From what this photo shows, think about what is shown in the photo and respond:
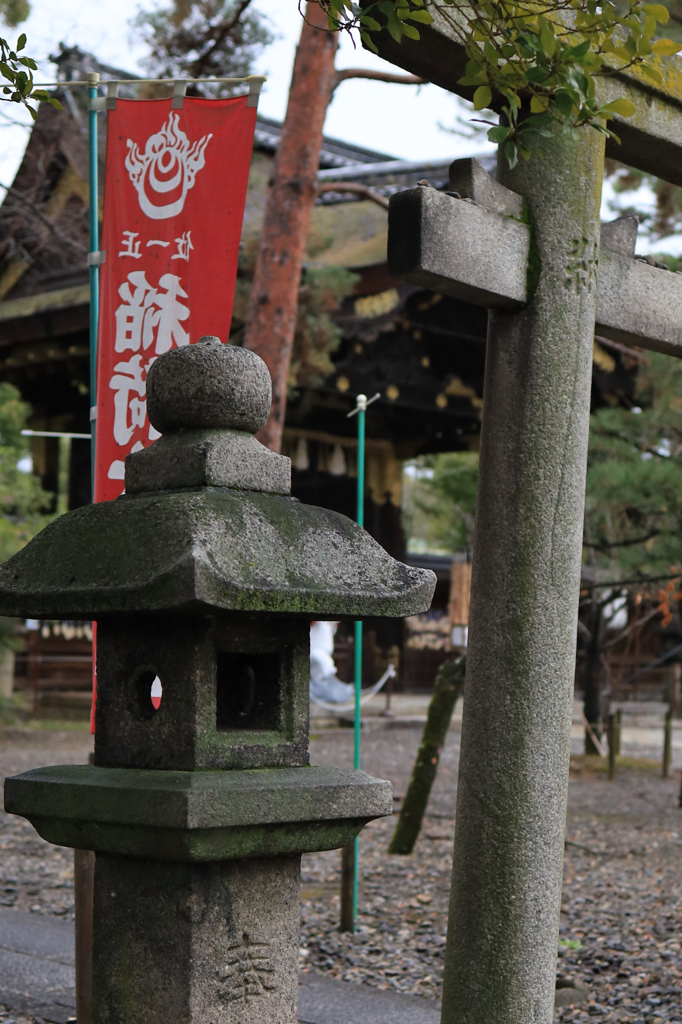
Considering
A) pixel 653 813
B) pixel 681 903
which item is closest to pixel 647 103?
pixel 681 903

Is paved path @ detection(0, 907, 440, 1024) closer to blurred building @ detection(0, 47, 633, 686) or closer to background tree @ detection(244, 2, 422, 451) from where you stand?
background tree @ detection(244, 2, 422, 451)

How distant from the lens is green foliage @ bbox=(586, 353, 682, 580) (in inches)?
318

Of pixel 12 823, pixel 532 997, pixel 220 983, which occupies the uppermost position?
pixel 220 983

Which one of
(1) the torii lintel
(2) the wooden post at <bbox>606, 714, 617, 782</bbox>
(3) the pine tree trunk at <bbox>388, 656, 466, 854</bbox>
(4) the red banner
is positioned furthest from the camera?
(2) the wooden post at <bbox>606, 714, 617, 782</bbox>

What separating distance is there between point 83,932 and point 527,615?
1.93m

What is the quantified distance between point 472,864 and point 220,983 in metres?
1.17

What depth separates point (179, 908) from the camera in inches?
93.9

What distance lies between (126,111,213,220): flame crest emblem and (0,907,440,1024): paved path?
10.1 feet

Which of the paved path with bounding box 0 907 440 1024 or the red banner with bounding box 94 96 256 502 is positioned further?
the paved path with bounding box 0 907 440 1024

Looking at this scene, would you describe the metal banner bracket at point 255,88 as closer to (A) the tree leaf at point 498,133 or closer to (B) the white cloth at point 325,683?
(A) the tree leaf at point 498,133

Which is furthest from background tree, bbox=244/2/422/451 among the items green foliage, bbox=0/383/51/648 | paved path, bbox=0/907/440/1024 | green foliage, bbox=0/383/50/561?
green foliage, bbox=0/383/51/648

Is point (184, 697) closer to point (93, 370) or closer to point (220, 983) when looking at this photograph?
point (220, 983)

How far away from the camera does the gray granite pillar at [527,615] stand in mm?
3332

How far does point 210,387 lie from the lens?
2.52 meters
